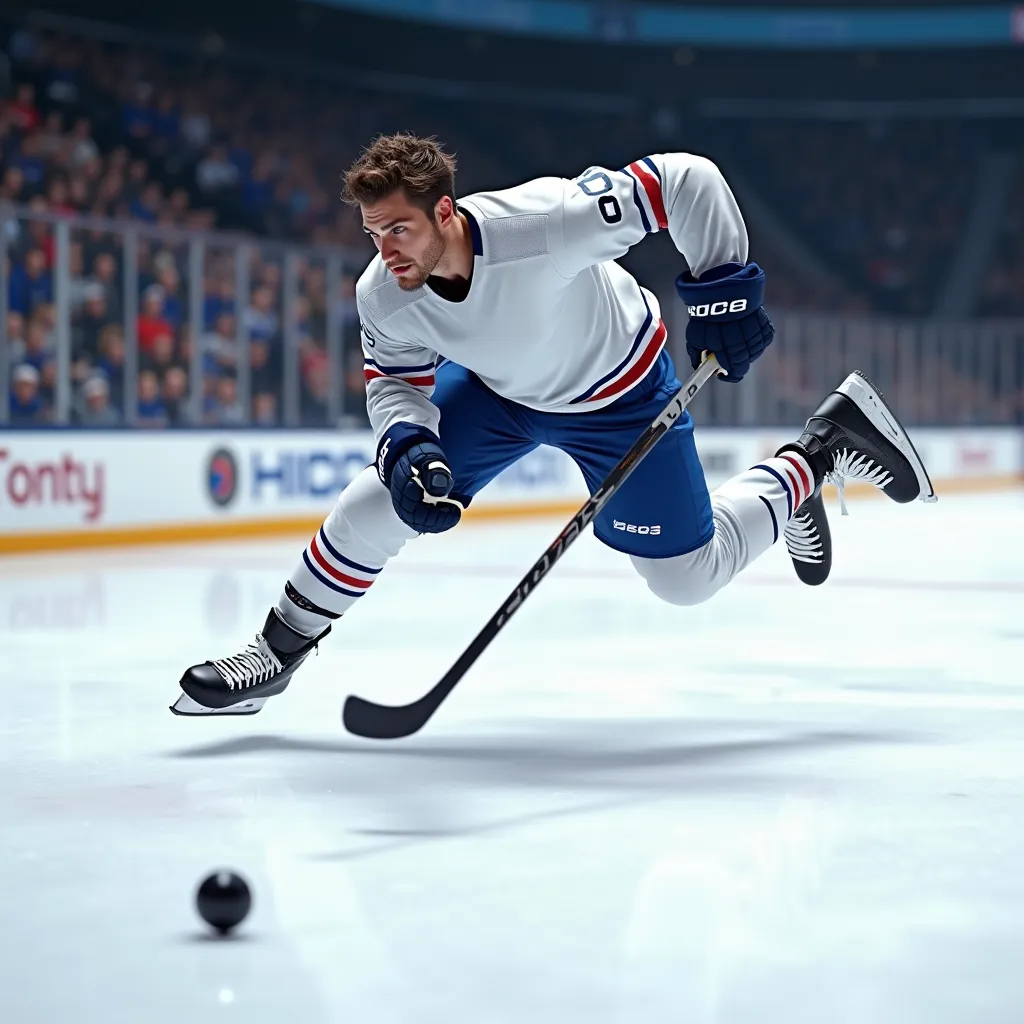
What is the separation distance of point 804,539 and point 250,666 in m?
1.31

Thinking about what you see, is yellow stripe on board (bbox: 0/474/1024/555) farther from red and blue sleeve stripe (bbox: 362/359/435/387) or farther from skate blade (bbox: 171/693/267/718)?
red and blue sleeve stripe (bbox: 362/359/435/387)

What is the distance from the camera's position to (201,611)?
5.15 meters

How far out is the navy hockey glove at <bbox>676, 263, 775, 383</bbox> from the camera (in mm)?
2861

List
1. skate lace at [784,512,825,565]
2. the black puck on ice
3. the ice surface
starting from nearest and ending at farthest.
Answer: the ice surface < the black puck on ice < skate lace at [784,512,825,565]

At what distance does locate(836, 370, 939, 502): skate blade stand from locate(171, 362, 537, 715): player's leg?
2.58 ft

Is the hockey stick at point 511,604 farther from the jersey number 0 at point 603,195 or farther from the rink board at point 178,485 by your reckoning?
the rink board at point 178,485

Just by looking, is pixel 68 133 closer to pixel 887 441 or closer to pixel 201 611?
pixel 201 611

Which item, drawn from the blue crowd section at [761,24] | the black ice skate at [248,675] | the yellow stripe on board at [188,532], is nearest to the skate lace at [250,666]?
the black ice skate at [248,675]

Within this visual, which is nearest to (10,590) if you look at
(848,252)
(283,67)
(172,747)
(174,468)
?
(174,468)

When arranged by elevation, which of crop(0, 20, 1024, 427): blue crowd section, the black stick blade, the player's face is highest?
crop(0, 20, 1024, 427): blue crowd section

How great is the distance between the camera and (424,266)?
2707mm

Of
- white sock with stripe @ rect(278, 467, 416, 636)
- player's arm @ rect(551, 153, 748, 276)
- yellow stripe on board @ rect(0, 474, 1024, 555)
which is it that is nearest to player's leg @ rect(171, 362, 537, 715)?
white sock with stripe @ rect(278, 467, 416, 636)

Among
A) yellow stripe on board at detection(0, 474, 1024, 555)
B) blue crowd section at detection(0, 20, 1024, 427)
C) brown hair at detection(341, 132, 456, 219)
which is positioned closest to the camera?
brown hair at detection(341, 132, 456, 219)

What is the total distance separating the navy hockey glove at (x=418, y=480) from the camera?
2.78 m
